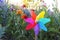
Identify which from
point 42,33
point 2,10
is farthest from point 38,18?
point 2,10

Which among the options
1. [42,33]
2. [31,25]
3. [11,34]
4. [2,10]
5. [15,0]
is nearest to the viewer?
[31,25]

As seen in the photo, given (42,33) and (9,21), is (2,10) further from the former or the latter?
(42,33)

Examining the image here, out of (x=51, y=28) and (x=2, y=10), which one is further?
(x=2, y=10)

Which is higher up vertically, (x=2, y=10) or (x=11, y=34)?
(x=2, y=10)

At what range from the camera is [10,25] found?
6.21 ft

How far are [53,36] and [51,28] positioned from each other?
0.26 feet

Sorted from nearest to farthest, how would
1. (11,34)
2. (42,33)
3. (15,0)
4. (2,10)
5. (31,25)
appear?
(31,25)
(42,33)
(11,34)
(2,10)
(15,0)

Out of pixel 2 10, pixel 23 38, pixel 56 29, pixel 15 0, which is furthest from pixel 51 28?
pixel 15 0

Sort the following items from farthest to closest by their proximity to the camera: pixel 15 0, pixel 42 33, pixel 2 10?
1. pixel 15 0
2. pixel 2 10
3. pixel 42 33

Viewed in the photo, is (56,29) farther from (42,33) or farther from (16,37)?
(16,37)

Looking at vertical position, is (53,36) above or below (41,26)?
below

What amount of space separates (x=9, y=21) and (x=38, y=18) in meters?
0.51

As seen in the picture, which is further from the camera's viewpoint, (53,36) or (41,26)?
(53,36)

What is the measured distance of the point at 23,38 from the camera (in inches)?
71.1
